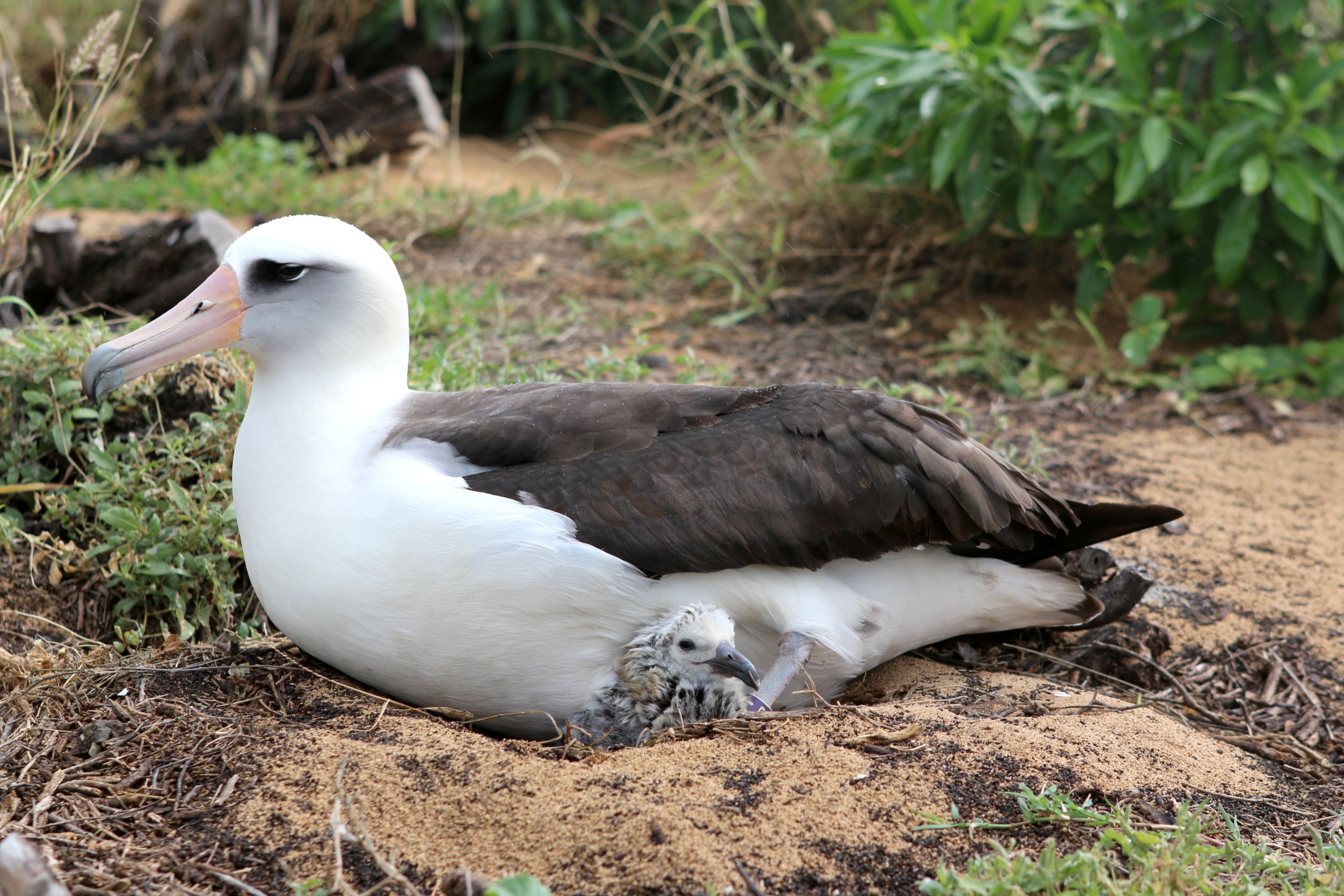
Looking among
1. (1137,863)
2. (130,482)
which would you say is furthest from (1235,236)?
(130,482)

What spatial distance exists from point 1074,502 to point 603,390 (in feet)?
5.67

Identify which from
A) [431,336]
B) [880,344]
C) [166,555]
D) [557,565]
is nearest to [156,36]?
[431,336]

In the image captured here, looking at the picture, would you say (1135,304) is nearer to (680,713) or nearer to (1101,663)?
(1101,663)

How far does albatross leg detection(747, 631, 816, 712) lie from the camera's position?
367 centimetres

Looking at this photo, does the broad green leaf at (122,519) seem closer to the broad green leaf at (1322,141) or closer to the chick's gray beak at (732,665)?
the chick's gray beak at (732,665)

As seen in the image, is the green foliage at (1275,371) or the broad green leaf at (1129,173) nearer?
the broad green leaf at (1129,173)

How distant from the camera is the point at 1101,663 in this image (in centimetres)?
442

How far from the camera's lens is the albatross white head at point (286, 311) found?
362 centimetres

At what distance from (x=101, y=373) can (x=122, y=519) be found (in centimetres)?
80

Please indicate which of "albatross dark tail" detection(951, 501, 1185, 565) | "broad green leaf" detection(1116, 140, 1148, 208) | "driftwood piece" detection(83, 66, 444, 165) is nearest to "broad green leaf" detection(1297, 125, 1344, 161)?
"broad green leaf" detection(1116, 140, 1148, 208)

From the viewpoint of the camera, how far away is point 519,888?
249 centimetres

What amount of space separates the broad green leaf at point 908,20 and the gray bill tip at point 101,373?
5239mm

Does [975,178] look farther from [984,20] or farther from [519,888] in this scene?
[519,888]

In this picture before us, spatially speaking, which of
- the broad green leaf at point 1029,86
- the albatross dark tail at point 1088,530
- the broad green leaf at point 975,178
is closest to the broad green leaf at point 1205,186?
the broad green leaf at point 1029,86
